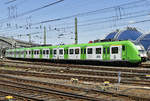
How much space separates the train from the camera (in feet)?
70.0

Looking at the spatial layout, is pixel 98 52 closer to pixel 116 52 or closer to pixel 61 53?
pixel 116 52

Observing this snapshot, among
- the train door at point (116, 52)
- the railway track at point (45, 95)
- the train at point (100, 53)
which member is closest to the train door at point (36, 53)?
the train at point (100, 53)

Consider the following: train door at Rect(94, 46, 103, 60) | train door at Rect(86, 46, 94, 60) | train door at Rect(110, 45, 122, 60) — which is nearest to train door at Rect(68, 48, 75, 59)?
train door at Rect(86, 46, 94, 60)

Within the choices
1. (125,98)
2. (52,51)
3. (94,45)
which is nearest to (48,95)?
(125,98)

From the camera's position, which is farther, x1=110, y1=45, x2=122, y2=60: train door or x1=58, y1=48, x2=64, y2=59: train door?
x1=58, y1=48, x2=64, y2=59: train door

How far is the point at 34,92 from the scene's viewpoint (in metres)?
10.9

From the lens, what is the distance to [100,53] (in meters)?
24.1

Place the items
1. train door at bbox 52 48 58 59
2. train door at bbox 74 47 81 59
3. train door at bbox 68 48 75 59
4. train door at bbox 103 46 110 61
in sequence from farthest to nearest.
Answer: train door at bbox 52 48 58 59 → train door at bbox 68 48 75 59 → train door at bbox 74 47 81 59 → train door at bbox 103 46 110 61

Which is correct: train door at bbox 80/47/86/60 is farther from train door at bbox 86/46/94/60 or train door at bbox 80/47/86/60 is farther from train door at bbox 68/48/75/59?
train door at bbox 68/48/75/59

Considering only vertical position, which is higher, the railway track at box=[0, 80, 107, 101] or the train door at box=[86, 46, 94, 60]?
the train door at box=[86, 46, 94, 60]

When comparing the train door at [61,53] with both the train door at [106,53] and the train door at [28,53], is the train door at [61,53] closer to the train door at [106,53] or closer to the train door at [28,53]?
the train door at [106,53]

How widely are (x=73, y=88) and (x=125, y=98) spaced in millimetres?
3364

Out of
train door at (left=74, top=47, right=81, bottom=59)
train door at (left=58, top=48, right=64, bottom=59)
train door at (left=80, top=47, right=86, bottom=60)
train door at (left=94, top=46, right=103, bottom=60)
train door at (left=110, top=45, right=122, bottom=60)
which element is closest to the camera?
train door at (left=110, top=45, right=122, bottom=60)

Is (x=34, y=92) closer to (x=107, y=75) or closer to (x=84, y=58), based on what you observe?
(x=107, y=75)
